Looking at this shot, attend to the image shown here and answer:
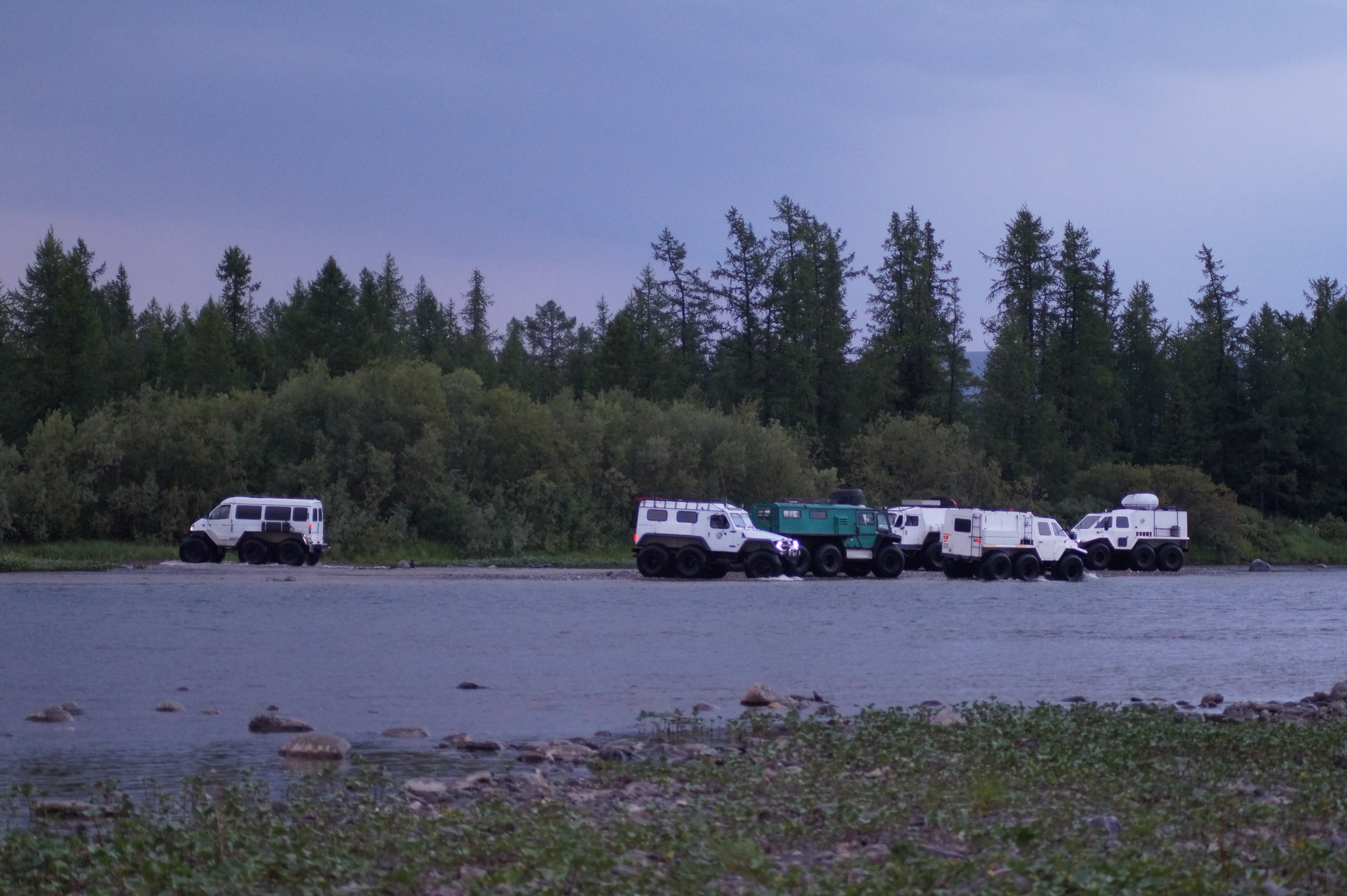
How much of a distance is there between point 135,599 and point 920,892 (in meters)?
29.1

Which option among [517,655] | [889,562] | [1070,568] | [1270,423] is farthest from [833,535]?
[1270,423]

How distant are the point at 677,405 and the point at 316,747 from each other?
181 ft

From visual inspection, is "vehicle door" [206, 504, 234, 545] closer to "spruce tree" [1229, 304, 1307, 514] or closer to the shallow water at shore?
the shallow water at shore

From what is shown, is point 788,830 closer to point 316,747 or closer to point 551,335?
point 316,747

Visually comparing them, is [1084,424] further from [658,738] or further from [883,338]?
[658,738]

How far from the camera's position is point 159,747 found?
12.9m

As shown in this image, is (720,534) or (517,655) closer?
(517,655)

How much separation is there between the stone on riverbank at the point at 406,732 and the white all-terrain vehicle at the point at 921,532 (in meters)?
38.3

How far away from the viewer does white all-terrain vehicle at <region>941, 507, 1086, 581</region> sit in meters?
47.4

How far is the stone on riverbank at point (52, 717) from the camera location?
570 inches

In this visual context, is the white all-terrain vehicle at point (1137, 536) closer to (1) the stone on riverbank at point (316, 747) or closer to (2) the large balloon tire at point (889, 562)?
(2) the large balloon tire at point (889, 562)

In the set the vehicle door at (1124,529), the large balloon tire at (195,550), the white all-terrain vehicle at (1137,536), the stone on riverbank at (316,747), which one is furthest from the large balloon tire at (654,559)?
the stone on riverbank at (316,747)

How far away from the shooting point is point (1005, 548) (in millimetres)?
47750

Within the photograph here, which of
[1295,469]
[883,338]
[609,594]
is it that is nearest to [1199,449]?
[1295,469]
